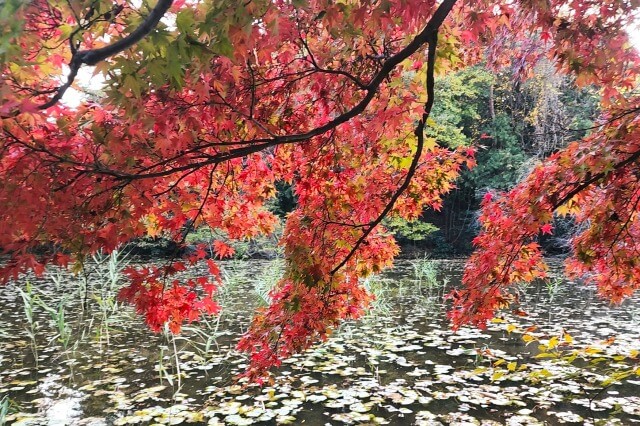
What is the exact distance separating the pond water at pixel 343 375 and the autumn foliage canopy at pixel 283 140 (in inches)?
31.3

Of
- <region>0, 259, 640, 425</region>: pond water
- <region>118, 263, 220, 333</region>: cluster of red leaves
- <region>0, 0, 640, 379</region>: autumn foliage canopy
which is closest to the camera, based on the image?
<region>0, 0, 640, 379</region>: autumn foliage canopy

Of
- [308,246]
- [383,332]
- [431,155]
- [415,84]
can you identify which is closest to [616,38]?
[415,84]

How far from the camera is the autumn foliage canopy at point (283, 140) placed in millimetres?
1516

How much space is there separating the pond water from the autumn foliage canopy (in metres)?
0.80

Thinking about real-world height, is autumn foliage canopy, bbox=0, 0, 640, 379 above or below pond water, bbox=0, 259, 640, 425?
above

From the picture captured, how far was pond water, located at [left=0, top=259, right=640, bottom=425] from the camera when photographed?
3396mm

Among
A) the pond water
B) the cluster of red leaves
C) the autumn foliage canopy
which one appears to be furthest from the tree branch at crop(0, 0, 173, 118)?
the pond water

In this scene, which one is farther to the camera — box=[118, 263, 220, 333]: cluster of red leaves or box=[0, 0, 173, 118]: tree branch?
box=[118, 263, 220, 333]: cluster of red leaves

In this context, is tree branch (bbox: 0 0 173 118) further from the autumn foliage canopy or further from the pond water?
the pond water

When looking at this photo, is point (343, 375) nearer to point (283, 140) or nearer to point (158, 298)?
point (158, 298)

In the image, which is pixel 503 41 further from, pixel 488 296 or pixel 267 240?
pixel 267 240

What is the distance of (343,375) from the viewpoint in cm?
425

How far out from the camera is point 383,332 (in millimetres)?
5676

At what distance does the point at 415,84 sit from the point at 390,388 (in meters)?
2.54
